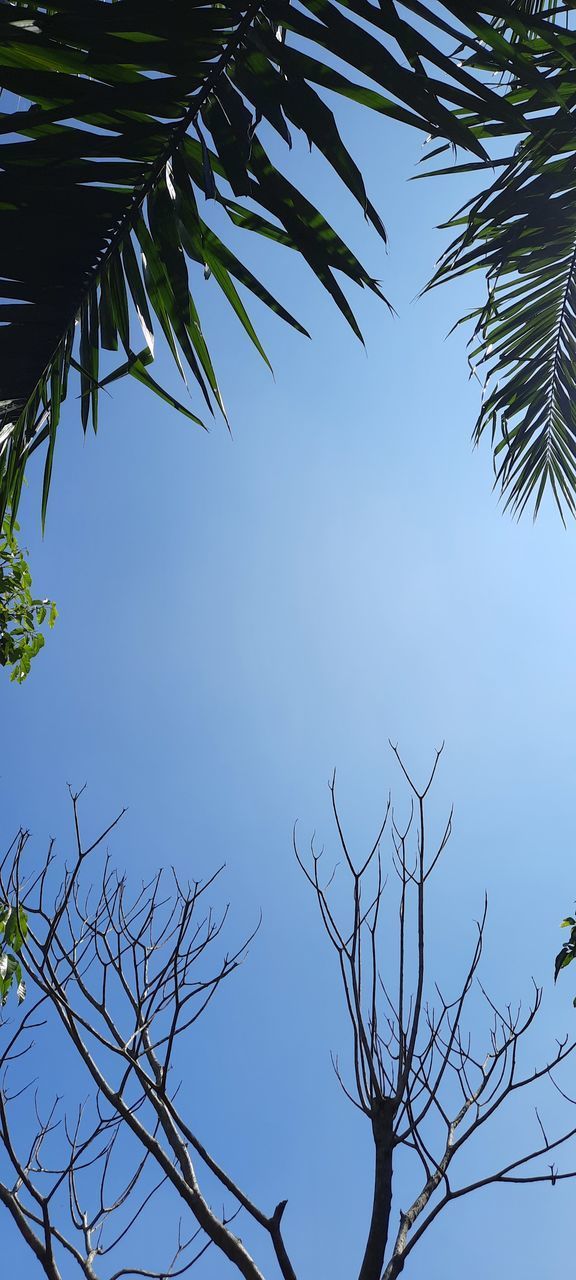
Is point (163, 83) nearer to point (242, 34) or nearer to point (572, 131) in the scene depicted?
point (242, 34)

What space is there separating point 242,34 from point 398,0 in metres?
0.22

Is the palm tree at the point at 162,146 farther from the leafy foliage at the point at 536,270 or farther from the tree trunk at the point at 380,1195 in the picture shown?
the tree trunk at the point at 380,1195

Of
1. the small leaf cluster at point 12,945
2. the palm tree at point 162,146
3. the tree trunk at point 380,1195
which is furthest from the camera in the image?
the small leaf cluster at point 12,945

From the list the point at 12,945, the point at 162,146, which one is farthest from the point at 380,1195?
the point at 162,146

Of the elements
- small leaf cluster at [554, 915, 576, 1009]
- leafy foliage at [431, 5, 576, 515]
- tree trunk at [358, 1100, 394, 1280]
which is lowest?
tree trunk at [358, 1100, 394, 1280]

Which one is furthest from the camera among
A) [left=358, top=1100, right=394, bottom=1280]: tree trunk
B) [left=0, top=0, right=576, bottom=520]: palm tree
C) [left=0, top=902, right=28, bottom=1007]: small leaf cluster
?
[left=0, top=902, right=28, bottom=1007]: small leaf cluster

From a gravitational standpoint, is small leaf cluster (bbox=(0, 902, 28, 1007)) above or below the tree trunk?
above

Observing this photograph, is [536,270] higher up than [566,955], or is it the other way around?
[536,270]

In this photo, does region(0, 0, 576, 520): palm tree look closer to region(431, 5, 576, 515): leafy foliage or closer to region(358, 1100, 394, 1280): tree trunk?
region(431, 5, 576, 515): leafy foliage

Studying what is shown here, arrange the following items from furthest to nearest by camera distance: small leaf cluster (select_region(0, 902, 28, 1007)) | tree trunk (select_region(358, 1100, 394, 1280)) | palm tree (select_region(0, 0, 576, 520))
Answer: small leaf cluster (select_region(0, 902, 28, 1007)) → tree trunk (select_region(358, 1100, 394, 1280)) → palm tree (select_region(0, 0, 576, 520))

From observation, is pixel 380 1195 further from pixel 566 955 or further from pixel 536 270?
pixel 536 270

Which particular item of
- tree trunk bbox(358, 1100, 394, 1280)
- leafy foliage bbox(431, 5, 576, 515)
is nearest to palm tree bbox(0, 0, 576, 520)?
leafy foliage bbox(431, 5, 576, 515)

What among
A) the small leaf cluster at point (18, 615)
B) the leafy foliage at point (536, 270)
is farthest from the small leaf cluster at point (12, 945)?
the leafy foliage at point (536, 270)

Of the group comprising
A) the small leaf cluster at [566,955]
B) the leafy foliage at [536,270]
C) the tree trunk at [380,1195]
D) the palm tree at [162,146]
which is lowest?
the tree trunk at [380,1195]
